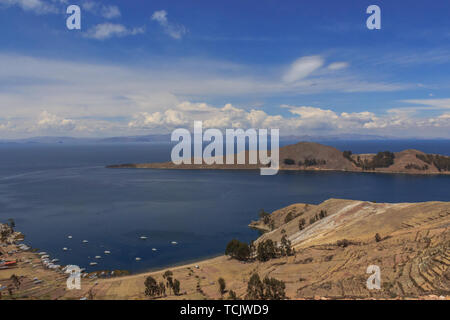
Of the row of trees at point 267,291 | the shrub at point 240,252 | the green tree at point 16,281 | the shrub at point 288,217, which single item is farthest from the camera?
the shrub at point 288,217

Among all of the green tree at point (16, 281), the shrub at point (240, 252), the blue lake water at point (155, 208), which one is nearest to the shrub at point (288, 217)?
the blue lake water at point (155, 208)

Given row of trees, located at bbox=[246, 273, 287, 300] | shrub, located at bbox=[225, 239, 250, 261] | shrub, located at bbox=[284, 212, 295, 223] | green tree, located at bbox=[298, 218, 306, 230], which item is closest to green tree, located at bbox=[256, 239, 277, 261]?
shrub, located at bbox=[225, 239, 250, 261]

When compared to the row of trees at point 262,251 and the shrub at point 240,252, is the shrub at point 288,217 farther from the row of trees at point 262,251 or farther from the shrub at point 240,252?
the shrub at point 240,252

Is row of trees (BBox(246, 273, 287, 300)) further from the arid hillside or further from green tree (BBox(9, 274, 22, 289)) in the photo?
green tree (BBox(9, 274, 22, 289))

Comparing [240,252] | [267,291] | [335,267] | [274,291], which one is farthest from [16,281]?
[335,267]
